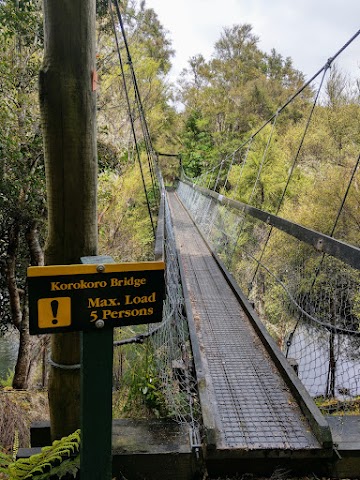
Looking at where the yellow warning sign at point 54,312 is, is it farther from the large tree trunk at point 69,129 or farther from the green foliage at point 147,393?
the green foliage at point 147,393

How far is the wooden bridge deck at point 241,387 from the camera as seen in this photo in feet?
4.58

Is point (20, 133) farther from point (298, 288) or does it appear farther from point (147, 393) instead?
point (298, 288)

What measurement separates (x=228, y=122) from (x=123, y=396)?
→ 18.3 meters

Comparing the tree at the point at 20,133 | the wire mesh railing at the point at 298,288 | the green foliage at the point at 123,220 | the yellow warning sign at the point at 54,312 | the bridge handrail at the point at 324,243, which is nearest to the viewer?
the yellow warning sign at the point at 54,312

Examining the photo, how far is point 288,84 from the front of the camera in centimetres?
2152

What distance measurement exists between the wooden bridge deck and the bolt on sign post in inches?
29.1

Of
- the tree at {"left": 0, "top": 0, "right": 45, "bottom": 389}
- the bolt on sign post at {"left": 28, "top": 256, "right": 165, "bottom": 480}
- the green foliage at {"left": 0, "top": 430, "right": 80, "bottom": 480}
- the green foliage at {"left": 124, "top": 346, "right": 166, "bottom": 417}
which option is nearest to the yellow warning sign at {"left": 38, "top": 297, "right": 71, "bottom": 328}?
the bolt on sign post at {"left": 28, "top": 256, "right": 165, "bottom": 480}

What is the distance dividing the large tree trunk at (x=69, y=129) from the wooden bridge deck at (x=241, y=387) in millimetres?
767

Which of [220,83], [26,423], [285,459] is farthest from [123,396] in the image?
[220,83]

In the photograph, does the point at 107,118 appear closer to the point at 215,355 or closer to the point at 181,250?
the point at 181,250

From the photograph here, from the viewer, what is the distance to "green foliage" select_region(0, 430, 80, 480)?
0.99 m

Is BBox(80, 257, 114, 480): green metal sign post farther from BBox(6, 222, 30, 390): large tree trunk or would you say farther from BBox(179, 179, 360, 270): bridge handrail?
BBox(6, 222, 30, 390): large tree trunk

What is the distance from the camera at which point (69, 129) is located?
955 millimetres

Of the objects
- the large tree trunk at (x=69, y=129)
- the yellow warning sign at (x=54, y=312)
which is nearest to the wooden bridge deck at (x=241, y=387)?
the large tree trunk at (x=69, y=129)
